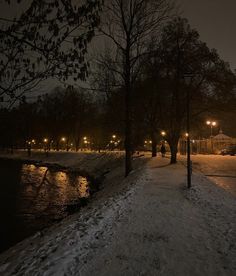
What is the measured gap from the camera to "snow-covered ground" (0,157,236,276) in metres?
7.02

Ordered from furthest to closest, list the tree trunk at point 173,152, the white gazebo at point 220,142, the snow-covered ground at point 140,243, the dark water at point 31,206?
the white gazebo at point 220,142
the tree trunk at point 173,152
the dark water at point 31,206
the snow-covered ground at point 140,243

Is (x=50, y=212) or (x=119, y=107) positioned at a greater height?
(x=119, y=107)

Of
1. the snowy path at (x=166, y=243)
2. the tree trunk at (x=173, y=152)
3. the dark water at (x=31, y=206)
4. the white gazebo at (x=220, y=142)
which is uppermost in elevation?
the white gazebo at (x=220, y=142)

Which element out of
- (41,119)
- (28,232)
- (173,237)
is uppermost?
(41,119)

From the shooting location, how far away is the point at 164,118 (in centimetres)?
3250

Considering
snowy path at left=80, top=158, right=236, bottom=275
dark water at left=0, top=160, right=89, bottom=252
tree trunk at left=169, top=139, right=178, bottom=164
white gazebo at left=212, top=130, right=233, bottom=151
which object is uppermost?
white gazebo at left=212, top=130, right=233, bottom=151

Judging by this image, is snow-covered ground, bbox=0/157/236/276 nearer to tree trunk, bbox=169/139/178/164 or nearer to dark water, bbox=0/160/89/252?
dark water, bbox=0/160/89/252

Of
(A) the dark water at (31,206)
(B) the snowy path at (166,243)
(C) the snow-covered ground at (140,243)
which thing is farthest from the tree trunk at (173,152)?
(B) the snowy path at (166,243)

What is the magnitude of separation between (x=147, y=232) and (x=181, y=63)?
75.4 feet

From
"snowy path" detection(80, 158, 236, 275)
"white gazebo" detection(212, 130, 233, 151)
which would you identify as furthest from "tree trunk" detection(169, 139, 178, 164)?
"white gazebo" detection(212, 130, 233, 151)

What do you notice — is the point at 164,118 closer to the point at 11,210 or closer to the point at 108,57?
the point at 108,57

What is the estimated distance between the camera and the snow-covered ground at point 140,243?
23.0 feet

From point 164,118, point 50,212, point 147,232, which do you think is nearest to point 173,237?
point 147,232

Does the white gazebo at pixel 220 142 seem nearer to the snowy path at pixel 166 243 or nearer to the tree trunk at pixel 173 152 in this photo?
the tree trunk at pixel 173 152
